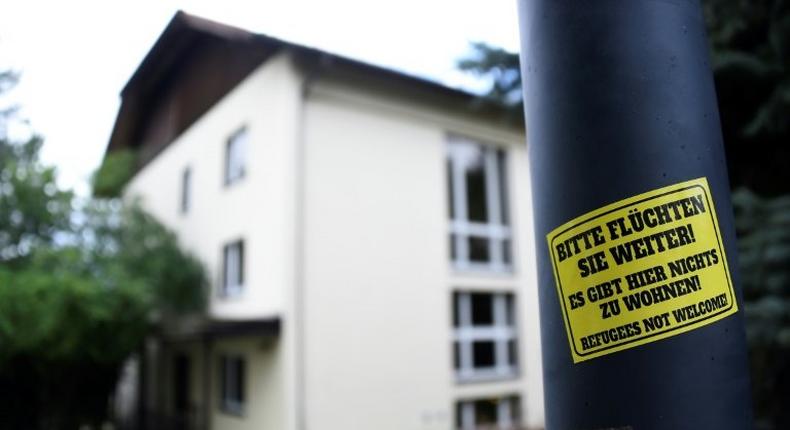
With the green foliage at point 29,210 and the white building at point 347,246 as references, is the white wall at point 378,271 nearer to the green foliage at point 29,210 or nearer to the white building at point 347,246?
the white building at point 347,246

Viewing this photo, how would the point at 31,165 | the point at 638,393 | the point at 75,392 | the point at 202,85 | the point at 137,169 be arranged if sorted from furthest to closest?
the point at 137,169 < the point at 75,392 < the point at 202,85 < the point at 31,165 < the point at 638,393

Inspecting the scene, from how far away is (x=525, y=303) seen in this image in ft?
48.1

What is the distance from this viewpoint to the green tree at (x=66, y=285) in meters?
11.7

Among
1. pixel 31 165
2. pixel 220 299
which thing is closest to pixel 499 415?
pixel 220 299

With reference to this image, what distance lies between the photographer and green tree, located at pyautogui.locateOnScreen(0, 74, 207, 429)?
462 inches

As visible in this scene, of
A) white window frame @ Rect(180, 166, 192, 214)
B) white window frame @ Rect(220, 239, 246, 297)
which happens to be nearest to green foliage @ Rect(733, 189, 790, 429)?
white window frame @ Rect(220, 239, 246, 297)

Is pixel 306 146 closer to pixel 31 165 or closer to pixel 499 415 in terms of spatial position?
pixel 31 165

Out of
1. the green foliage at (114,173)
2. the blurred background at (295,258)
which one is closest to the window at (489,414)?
the blurred background at (295,258)

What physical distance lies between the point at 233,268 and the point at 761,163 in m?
11.0

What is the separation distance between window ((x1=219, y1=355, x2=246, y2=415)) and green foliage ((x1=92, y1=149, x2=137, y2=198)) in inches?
264

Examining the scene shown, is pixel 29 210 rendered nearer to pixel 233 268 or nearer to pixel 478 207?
pixel 233 268

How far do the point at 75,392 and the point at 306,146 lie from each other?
1092cm

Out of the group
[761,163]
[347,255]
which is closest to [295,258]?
[347,255]

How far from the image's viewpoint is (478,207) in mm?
14688
